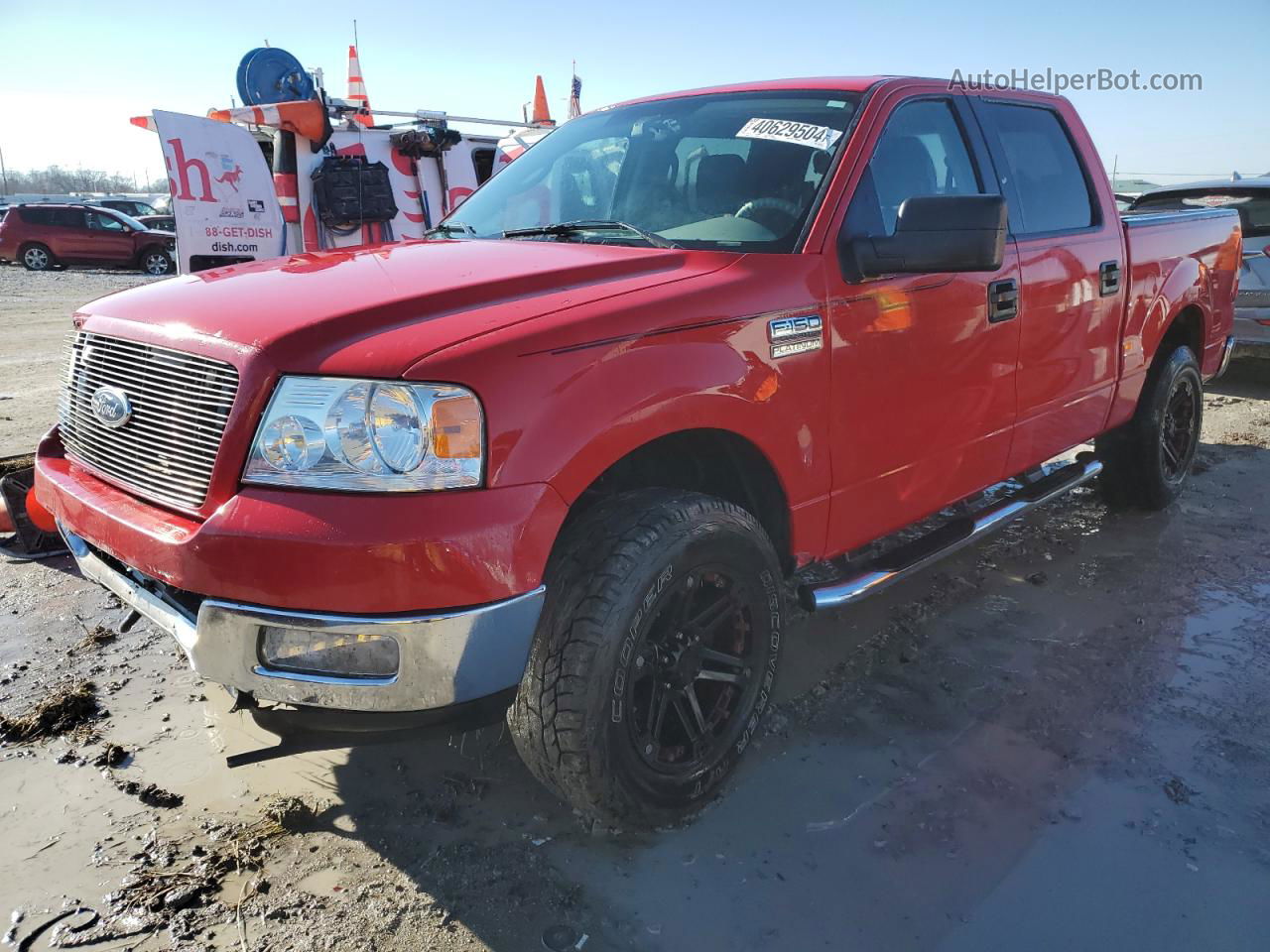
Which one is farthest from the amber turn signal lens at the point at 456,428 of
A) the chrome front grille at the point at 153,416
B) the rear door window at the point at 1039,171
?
the rear door window at the point at 1039,171

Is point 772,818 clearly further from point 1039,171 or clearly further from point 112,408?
point 1039,171

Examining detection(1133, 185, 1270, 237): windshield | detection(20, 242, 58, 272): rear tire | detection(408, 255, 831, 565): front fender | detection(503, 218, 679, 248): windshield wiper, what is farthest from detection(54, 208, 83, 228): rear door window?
detection(408, 255, 831, 565): front fender

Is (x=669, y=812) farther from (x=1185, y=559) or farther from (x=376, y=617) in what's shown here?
(x=1185, y=559)

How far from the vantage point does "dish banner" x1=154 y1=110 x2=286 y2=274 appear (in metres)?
7.86

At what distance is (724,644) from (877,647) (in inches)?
44.3

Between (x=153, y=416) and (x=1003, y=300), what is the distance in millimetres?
2699

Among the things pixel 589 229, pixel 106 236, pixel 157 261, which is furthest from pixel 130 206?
pixel 589 229

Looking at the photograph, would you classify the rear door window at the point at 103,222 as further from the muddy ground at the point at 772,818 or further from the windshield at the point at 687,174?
the windshield at the point at 687,174

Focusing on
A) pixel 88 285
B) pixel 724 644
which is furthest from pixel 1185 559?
pixel 88 285

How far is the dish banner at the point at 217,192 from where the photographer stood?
786cm

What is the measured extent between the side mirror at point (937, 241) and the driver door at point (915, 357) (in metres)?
0.08

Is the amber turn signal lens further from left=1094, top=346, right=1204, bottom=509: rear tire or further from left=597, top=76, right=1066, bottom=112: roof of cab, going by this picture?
left=1094, top=346, right=1204, bottom=509: rear tire

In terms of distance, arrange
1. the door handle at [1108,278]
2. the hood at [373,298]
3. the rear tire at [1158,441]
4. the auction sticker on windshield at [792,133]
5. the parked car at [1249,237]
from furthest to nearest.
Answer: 1. the parked car at [1249,237]
2. the rear tire at [1158,441]
3. the door handle at [1108,278]
4. the auction sticker on windshield at [792,133]
5. the hood at [373,298]

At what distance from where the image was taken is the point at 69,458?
2611 mm
